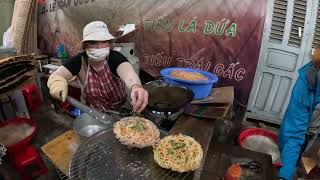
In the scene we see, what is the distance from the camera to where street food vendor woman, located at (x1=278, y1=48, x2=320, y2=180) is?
3248mm

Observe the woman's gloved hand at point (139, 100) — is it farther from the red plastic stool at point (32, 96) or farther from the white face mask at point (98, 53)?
the red plastic stool at point (32, 96)

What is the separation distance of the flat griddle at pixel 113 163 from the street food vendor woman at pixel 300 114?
6.85 ft

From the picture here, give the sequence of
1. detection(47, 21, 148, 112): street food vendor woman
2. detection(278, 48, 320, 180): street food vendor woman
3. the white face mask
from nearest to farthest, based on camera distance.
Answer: detection(47, 21, 148, 112): street food vendor woman
the white face mask
detection(278, 48, 320, 180): street food vendor woman

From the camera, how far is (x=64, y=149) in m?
2.42

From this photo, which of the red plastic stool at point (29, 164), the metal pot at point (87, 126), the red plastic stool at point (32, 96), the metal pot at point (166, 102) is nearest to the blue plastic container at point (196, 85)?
the metal pot at point (166, 102)

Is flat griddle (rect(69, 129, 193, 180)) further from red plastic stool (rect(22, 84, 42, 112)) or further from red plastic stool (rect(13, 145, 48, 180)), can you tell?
red plastic stool (rect(22, 84, 42, 112))

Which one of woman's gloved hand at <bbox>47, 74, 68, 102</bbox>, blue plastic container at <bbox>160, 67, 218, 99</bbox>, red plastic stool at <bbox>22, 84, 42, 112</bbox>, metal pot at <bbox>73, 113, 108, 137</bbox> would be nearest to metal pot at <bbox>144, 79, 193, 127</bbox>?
blue plastic container at <bbox>160, 67, 218, 99</bbox>

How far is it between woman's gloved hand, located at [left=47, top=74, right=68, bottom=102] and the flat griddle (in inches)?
21.6

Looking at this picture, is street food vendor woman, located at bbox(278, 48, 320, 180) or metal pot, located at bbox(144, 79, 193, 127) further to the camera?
street food vendor woman, located at bbox(278, 48, 320, 180)

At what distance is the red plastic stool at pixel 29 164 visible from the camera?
9.55 feet

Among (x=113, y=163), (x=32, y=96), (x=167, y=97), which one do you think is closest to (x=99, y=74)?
(x=167, y=97)

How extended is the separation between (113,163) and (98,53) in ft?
4.42

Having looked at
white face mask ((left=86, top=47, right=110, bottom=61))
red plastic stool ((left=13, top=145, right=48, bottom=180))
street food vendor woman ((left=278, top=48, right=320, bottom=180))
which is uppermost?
white face mask ((left=86, top=47, right=110, bottom=61))

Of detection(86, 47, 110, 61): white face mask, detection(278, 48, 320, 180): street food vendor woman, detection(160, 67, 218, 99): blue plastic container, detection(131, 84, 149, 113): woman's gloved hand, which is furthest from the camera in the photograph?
detection(160, 67, 218, 99): blue plastic container
